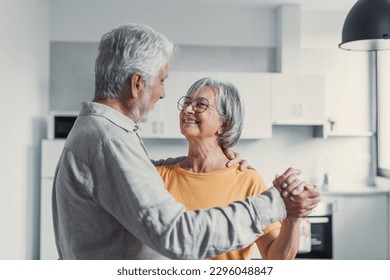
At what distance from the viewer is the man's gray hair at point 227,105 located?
1.42m

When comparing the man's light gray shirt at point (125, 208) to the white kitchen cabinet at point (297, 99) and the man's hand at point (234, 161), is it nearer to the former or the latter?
the man's hand at point (234, 161)

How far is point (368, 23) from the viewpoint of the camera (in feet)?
6.84

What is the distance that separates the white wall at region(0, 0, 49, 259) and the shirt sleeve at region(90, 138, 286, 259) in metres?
1.99

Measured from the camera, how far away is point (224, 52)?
166 inches

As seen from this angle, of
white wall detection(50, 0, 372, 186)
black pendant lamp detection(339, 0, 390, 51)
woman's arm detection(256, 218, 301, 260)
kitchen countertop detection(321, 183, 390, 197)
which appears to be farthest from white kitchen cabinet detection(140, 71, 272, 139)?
woman's arm detection(256, 218, 301, 260)

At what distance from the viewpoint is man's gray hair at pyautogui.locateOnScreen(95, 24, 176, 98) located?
1.00 meters

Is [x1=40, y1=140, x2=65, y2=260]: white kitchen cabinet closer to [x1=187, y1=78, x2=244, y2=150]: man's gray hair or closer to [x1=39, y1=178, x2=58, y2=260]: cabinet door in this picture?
[x1=39, y1=178, x2=58, y2=260]: cabinet door

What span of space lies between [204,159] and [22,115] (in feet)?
7.27

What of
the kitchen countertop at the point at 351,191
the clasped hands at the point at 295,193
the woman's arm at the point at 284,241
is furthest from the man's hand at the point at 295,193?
the kitchen countertop at the point at 351,191

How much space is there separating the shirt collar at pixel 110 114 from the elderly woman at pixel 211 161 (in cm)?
41

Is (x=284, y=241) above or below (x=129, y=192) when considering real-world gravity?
below

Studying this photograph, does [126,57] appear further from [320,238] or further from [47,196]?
[320,238]

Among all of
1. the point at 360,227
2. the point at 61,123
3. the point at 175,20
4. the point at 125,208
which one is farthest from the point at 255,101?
the point at 125,208
